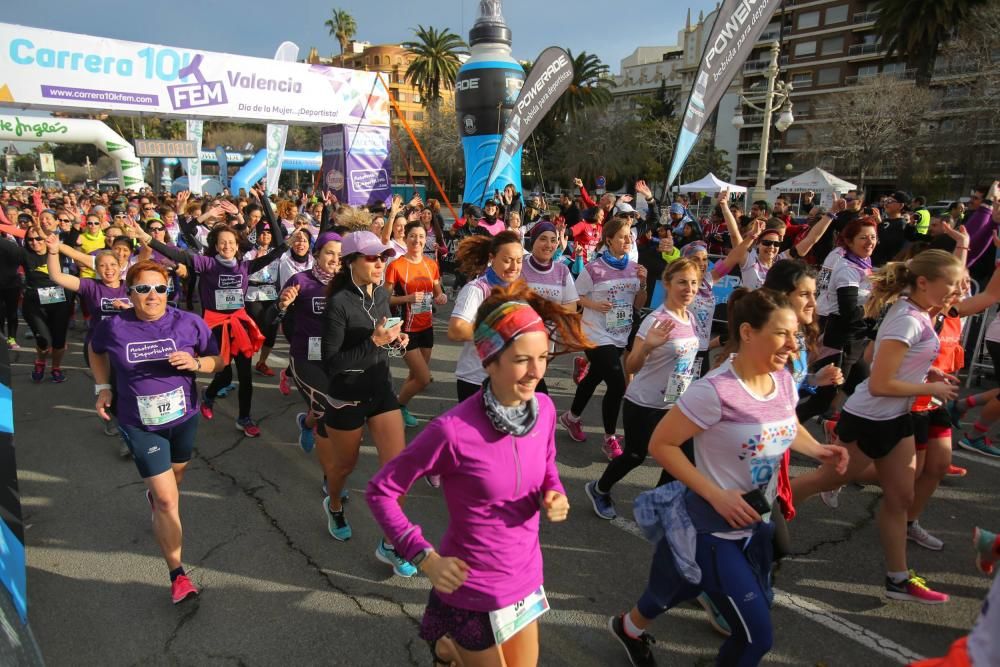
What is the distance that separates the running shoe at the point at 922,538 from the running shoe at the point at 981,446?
1884 mm

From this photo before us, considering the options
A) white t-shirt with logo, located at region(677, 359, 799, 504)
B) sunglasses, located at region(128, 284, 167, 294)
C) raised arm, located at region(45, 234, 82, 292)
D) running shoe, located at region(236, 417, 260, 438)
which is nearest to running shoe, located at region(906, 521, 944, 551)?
white t-shirt with logo, located at region(677, 359, 799, 504)

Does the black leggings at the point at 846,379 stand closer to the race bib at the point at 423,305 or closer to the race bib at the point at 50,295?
the race bib at the point at 423,305

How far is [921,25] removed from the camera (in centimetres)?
3500

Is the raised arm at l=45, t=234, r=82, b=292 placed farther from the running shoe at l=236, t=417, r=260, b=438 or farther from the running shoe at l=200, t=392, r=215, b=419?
the running shoe at l=236, t=417, r=260, b=438

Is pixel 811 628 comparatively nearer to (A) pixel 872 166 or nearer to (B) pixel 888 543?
(B) pixel 888 543

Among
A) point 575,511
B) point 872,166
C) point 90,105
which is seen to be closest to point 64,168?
point 90,105

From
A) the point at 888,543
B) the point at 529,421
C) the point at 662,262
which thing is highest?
the point at 662,262

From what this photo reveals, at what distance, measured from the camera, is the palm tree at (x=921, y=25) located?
3388cm

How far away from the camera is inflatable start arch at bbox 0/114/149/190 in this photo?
20.6 metres

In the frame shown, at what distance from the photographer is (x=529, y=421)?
6.42ft

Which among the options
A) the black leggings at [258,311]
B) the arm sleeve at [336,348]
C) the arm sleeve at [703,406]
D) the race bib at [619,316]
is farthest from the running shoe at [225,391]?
the arm sleeve at [703,406]

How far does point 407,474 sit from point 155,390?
199 cm

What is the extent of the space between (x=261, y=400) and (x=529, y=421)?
17.1 ft

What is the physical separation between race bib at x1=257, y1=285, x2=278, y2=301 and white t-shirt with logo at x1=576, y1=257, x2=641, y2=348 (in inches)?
135
